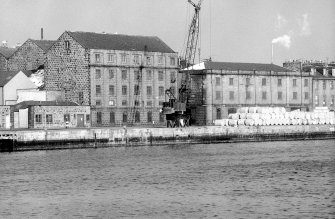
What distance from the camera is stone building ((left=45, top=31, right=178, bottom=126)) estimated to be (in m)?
117

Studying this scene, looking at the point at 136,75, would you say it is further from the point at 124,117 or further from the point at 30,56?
the point at 30,56

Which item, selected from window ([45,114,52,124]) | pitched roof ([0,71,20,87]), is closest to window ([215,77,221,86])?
window ([45,114,52,124])

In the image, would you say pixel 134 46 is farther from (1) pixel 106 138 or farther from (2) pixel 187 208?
(2) pixel 187 208

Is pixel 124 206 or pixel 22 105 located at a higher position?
pixel 22 105

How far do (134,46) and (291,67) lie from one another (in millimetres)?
31546

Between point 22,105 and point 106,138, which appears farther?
point 22,105

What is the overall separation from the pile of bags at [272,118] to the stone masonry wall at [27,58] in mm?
38958

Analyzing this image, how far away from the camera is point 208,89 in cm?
12094

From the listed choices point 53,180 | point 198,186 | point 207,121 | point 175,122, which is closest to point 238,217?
point 198,186

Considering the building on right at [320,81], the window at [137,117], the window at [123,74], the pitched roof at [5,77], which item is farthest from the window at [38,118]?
the building on right at [320,81]

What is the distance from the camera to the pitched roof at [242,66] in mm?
125713

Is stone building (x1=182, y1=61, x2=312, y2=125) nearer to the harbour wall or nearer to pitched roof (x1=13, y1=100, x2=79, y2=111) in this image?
the harbour wall

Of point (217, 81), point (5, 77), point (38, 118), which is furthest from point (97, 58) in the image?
point (217, 81)

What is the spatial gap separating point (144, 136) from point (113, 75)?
27.7m
